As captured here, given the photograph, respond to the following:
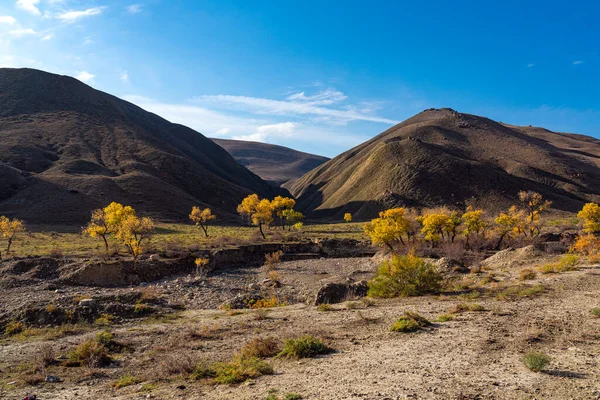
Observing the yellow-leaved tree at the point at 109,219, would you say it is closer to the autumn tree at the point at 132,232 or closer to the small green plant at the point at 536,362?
the autumn tree at the point at 132,232

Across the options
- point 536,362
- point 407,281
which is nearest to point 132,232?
point 407,281

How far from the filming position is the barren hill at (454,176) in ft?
298

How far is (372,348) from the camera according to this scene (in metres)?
11.2

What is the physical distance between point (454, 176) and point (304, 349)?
94931 mm

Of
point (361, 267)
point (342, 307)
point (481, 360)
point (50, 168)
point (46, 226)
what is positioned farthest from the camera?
point (50, 168)

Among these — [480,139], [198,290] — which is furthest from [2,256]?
[480,139]

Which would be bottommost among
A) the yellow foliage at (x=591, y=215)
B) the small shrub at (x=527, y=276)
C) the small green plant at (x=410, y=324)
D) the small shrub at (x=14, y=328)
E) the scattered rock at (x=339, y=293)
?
the small shrub at (x=14, y=328)

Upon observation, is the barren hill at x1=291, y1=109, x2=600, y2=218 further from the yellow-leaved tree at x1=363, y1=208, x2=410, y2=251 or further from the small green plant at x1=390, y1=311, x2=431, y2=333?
the small green plant at x1=390, y1=311, x2=431, y2=333

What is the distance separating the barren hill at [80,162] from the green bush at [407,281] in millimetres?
62247

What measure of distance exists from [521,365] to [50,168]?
101 metres

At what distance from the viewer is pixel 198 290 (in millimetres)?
27641

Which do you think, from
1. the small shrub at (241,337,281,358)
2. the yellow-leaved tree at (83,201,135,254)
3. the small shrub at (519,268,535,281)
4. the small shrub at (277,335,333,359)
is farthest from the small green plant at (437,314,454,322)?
the yellow-leaved tree at (83,201,135,254)

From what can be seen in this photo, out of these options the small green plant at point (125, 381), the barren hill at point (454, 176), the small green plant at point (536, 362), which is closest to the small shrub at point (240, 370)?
the small green plant at point (125, 381)

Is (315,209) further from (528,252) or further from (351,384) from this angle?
(351,384)
